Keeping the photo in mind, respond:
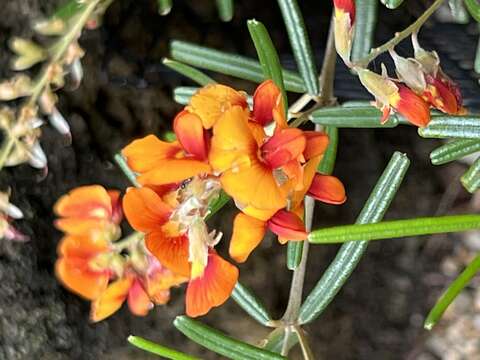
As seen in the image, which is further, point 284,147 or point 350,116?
point 350,116

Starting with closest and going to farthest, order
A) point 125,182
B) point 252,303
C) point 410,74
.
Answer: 1. point 410,74
2. point 252,303
3. point 125,182

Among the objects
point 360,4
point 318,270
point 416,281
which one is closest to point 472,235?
point 416,281

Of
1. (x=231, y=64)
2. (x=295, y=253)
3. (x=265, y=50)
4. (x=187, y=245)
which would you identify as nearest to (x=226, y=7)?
(x=231, y=64)

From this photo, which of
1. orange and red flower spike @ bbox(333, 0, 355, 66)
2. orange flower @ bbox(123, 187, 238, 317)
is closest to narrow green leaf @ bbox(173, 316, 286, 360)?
orange flower @ bbox(123, 187, 238, 317)

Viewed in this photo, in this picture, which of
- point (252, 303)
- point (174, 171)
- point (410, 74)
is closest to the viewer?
point (174, 171)

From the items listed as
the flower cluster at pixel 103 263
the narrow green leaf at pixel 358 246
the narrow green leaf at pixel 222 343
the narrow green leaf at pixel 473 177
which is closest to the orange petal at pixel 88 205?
the flower cluster at pixel 103 263

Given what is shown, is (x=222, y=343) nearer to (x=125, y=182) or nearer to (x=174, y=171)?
(x=174, y=171)

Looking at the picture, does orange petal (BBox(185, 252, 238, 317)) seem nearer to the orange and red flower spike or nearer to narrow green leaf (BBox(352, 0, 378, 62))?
the orange and red flower spike

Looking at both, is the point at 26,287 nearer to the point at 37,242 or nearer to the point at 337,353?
the point at 37,242
